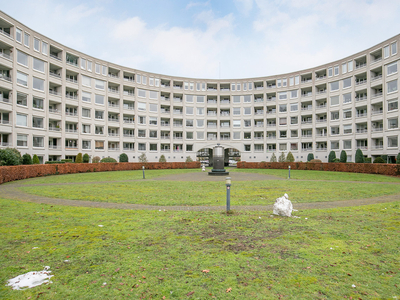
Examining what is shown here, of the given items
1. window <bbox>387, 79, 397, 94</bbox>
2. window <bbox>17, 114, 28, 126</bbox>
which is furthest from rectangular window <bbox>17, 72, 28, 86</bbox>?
window <bbox>387, 79, 397, 94</bbox>

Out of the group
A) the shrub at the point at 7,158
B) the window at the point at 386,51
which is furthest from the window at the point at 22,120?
the window at the point at 386,51

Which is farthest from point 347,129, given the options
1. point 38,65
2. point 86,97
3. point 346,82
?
point 38,65

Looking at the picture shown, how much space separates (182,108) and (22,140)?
121 feet

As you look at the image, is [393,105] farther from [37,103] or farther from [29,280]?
[37,103]

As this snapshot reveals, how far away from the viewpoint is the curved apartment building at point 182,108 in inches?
1571

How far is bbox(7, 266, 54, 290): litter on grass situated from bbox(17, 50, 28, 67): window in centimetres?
4520

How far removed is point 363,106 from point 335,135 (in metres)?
7.74

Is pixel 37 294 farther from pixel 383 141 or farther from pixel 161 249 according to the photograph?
pixel 383 141

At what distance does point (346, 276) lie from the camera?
4.03 m

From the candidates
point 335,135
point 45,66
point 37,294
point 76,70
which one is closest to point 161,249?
point 37,294

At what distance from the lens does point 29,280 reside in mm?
3855

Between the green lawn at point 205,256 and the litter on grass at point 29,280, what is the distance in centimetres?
12

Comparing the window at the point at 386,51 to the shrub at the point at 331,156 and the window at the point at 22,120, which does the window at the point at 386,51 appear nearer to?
the shrub at the point at 331,156

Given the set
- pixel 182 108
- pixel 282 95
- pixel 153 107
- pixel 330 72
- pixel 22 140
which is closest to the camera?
pixel 22 140
